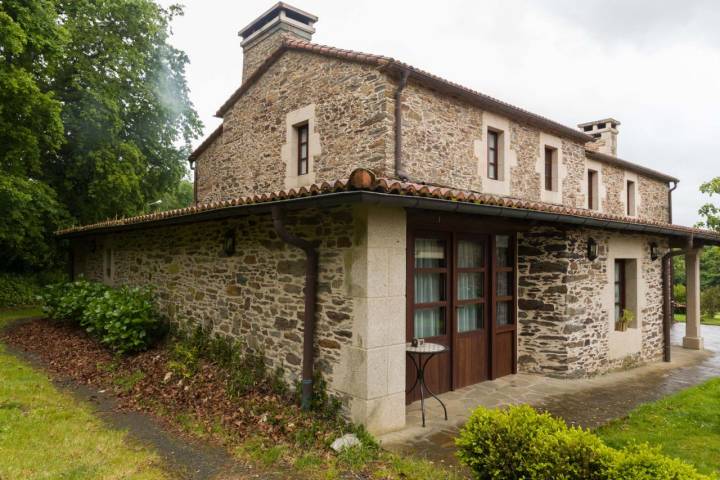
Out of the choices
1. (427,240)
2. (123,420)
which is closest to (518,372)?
(427,240)

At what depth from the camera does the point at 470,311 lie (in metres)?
6.60

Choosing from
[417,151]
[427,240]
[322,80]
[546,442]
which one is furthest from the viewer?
[322,80]

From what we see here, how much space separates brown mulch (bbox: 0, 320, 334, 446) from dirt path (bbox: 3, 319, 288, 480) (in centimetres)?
16

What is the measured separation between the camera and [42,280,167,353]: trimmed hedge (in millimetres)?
7582

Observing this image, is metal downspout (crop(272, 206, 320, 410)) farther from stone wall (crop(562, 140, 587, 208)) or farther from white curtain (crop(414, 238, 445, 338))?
stone wall (crop(562, 140, 587, 208))

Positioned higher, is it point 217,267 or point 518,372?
point 217,267

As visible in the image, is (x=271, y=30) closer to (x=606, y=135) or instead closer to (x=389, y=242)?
(x=389, y=242)

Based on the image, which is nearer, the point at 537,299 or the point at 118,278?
the point at 537,299

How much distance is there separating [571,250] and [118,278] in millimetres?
10451

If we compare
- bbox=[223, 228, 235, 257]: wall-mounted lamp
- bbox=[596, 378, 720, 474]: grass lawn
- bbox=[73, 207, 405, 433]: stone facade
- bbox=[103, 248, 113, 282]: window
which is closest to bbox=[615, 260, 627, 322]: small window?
bbox=[596, 378, 720, 474]: grass lawn

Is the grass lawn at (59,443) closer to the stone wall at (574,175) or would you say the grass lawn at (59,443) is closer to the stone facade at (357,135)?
the stone facade at (357,135)

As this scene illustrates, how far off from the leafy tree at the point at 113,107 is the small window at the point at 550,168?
44.1 feet

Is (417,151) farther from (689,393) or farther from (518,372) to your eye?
(689,393)

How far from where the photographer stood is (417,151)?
7.94m
